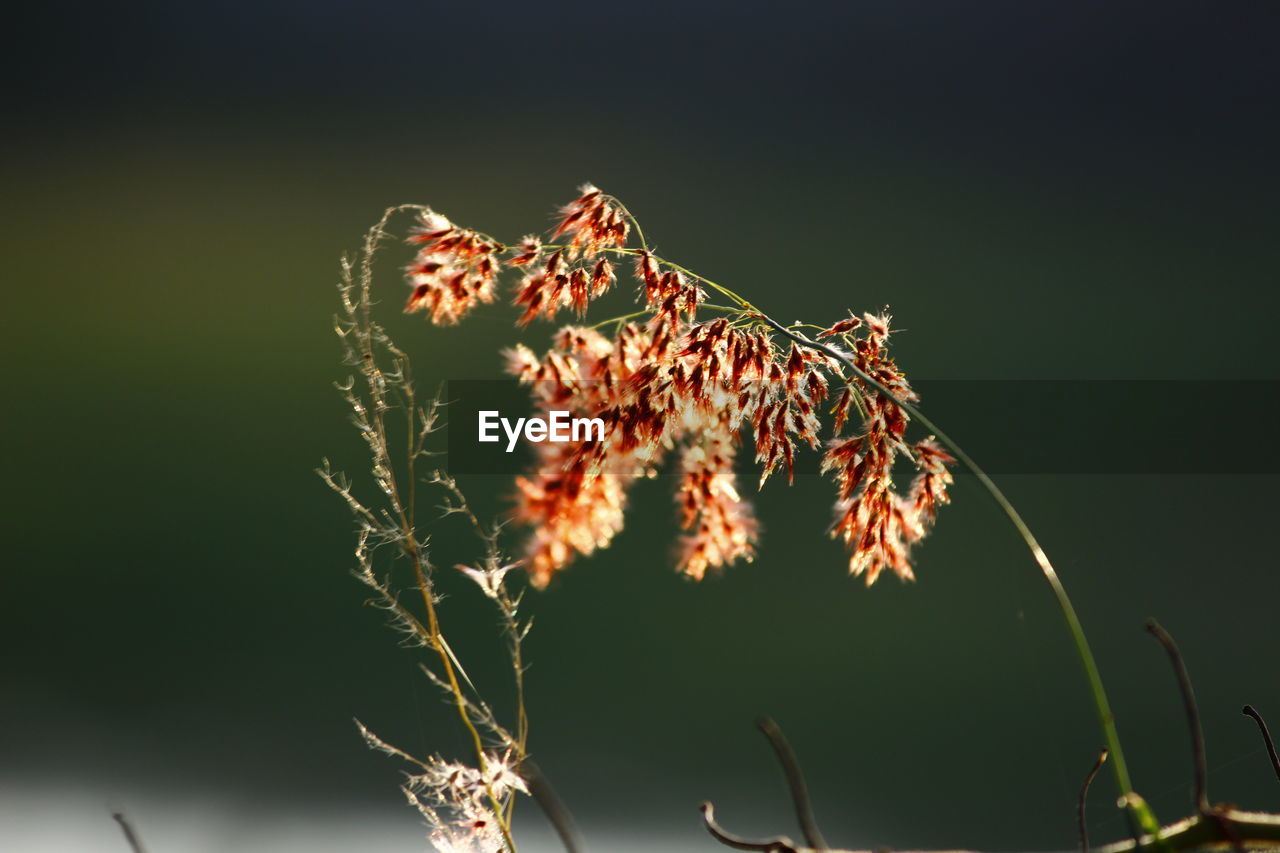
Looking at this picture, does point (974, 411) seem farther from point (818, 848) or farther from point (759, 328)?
point (818, 848)

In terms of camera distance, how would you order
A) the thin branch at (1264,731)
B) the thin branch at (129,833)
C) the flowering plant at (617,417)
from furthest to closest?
the flowering plant at (617,417) < the thin branch at (1264,731) < the thin branch at (129,833)

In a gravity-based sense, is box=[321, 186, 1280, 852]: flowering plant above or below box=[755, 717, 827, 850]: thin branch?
above

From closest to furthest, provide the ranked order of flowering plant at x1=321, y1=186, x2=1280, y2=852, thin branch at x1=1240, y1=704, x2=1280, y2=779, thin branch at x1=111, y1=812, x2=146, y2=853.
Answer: thin branch at x1=111, y1=812, x2=146, y2=853 → thin branch at x1=1240, y1=704, x2=1280, y2=779 → flowering plant at x1=321, y1=186, x2=1280, y2=852

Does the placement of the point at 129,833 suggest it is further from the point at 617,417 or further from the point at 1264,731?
the point at 1264,731

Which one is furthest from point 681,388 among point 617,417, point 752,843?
point 752,843

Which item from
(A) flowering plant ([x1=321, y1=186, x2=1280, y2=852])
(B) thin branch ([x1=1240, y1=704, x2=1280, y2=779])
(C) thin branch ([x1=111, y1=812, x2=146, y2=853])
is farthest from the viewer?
(A) flowering plant ([x1=321, y1=186, x2=1280, y2=852])

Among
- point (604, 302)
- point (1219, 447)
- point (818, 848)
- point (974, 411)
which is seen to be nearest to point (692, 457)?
point (818, 848)

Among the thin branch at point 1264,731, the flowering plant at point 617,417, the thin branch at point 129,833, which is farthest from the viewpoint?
the flowering plant at point 617,417

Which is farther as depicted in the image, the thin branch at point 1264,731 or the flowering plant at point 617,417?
the flowering plant at point 617,417

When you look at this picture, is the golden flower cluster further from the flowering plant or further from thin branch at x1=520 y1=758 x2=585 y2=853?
thin branch at x1=520 y1=758 x2=585 y2=853

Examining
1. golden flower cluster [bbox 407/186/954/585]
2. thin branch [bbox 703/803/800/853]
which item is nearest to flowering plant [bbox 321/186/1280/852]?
golden flower cluster [bbox 407/186/954/585]

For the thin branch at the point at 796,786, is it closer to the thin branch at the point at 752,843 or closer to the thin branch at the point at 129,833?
the thin branch at the point at 752,843

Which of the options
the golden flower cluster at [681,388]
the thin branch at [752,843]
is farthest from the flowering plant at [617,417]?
the thin branch at [752,843]
